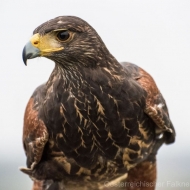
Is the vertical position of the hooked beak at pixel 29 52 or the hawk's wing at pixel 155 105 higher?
the hooked beak at pixel 29 52

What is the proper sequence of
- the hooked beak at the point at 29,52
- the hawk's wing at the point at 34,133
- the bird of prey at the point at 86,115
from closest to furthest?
the hooked beak at the point at 29,52
the bird of prey at the point at 86,115
the hawk's wing at the point at 34,133

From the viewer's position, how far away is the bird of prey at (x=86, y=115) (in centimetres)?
668

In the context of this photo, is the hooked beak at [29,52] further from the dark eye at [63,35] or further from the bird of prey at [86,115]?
the dark eye at [63,35]

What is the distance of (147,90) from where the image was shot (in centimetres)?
740

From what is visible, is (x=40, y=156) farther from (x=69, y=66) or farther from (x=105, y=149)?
(x=69, y=66)

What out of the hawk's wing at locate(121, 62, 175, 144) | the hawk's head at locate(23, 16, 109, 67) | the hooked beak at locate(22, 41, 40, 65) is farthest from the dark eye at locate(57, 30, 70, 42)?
the hawk's wing at locate(121, 62, 175, 144)

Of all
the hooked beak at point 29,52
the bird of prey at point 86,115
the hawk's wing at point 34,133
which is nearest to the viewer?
the hooked beak at point 29,52

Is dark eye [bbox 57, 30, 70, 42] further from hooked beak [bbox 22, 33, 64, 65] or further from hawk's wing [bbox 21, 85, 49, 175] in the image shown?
hawk's wing [bbox 21, 85, 49, 175]

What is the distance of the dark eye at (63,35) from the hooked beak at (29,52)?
26cm

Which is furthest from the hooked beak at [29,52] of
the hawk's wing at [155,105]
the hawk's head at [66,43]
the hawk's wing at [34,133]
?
the hawk's wing at [155,105]

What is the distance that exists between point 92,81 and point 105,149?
0.82m

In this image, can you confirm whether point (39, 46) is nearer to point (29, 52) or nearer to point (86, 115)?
point (29, 52)

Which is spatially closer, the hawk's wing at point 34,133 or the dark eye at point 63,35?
the dark eye at point 63,35

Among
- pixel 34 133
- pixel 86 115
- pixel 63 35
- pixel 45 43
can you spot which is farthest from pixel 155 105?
pixel 45 43
